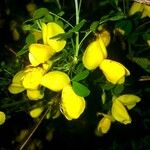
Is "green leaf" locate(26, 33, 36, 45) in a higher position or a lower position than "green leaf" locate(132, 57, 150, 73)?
higher

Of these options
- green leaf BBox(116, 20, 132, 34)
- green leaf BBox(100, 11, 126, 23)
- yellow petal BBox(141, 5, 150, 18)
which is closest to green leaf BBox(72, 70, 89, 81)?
green leaf BBox(100, 11, 126, 23)

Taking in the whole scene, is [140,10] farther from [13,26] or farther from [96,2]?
[13,26]

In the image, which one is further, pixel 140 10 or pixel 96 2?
pixel 96 2

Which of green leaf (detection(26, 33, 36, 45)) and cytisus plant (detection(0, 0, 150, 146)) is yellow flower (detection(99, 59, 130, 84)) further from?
green leaf (detection(26, 33, 36, 45))

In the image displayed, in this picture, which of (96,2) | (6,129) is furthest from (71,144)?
(96,2)

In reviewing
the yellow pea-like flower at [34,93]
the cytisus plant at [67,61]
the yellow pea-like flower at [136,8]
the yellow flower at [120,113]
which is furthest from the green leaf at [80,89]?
the yellow pea-like flower at [136,8]

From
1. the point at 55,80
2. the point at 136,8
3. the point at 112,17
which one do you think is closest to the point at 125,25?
the point at 136,8

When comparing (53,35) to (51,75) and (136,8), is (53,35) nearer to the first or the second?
(51,75)
